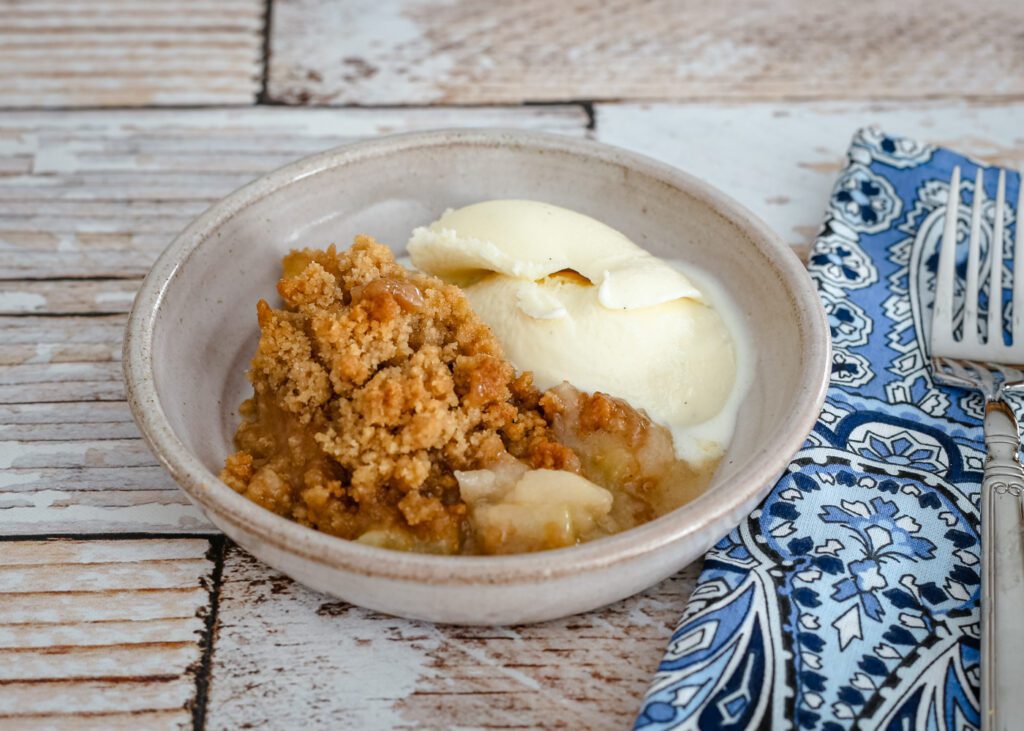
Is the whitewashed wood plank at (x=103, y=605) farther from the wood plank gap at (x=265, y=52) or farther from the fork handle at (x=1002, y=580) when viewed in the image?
the wood plank gap at (x=265, y=52)

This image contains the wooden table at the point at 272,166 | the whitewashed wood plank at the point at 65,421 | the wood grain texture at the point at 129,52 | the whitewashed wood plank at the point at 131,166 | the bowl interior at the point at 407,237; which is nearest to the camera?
the wooden table at the point at 272,166

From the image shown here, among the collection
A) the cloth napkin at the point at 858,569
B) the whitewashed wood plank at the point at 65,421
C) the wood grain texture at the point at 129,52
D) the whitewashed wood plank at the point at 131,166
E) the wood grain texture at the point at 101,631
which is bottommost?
the wood grain texture at the point at 101,631

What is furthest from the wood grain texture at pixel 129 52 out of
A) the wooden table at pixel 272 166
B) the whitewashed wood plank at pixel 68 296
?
the whitewashed wood plank at pixel 68 296

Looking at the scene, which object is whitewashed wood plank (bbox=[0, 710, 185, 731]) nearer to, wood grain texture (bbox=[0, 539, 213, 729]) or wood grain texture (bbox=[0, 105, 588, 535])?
wood grain texture (bbox=[0, 539, 213, 729])

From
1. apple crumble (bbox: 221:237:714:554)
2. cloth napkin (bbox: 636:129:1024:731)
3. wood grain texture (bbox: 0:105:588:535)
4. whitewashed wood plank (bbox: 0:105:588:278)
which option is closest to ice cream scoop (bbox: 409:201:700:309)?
apple crumble (bbox: 221:237:714:554)

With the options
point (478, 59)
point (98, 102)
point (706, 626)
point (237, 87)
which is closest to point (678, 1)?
point (478, 59)

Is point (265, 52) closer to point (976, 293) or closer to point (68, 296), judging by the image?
point (68, 296)

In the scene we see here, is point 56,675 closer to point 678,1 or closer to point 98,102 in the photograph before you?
point 98,102
